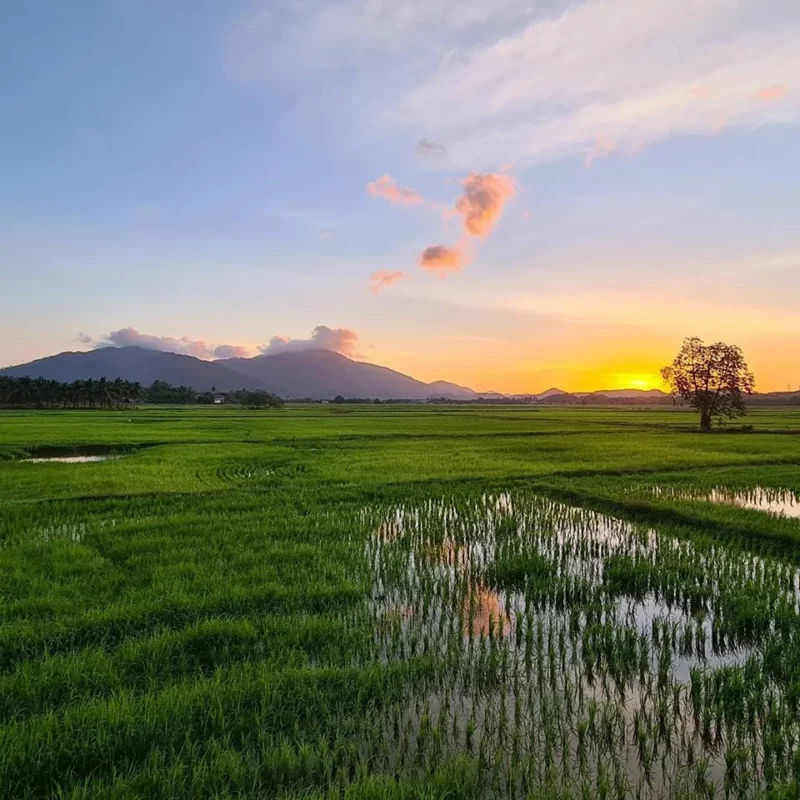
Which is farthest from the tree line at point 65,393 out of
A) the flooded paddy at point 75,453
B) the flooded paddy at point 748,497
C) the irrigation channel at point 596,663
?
the irrigation channel at point 596,663

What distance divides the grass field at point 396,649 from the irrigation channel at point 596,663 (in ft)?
0.07

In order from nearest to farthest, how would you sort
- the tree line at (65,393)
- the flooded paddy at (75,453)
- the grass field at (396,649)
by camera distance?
the grass field at (396,649), the flooded paddy at (75,453), the tree line at (65,393)

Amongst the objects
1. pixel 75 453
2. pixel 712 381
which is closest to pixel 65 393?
pixel 75 453

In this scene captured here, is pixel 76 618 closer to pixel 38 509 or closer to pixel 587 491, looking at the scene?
pixel 38 509

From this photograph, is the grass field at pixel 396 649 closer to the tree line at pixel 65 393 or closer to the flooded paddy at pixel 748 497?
the flooded paddy at pixel 748 497

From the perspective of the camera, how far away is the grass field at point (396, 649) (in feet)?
10.5

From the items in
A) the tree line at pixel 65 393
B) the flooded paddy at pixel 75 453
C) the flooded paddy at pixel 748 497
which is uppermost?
the tree line at pixel 65 393

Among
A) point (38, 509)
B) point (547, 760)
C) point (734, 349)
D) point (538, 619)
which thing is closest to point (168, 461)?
point (38, 509)

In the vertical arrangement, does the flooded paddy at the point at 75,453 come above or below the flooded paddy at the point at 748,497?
above

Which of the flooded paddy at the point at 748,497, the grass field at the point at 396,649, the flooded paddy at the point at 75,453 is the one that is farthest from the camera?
the flooded paddy at the point at 75,453

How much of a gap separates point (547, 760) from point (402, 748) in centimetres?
92

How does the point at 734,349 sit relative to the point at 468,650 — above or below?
above

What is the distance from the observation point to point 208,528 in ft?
28.5

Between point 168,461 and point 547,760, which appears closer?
point 547,760
